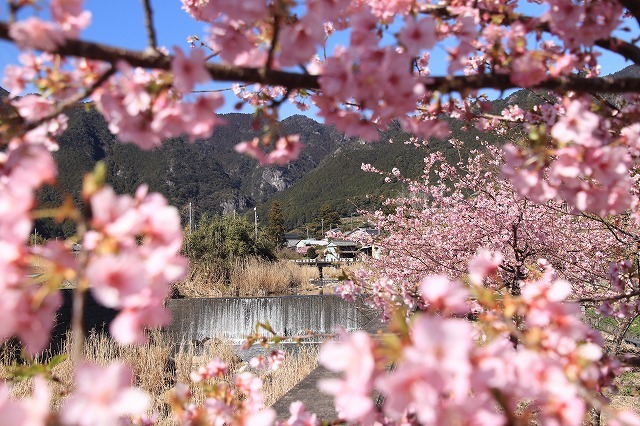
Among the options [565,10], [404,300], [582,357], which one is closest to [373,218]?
[404,300]

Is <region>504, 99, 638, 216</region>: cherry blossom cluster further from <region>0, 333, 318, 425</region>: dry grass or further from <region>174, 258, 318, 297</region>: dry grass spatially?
<region>174, 258, 318, 297</region>: dry grass

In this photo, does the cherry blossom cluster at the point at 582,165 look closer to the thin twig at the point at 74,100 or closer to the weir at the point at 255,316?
the thin twig at the point at 74,100

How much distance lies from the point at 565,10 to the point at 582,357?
0.91 metres

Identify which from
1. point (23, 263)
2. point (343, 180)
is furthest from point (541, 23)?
point (343, 180)

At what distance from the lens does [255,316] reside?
9656mm

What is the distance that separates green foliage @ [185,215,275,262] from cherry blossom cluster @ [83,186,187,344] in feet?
47.0

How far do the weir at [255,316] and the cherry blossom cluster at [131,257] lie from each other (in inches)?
342

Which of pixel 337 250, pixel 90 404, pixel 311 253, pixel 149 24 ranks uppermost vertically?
pixel 149 24

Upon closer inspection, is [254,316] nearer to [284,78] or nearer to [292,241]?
[284,78]

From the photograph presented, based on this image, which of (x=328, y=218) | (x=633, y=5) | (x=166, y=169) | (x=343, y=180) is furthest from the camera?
(x=166, y=169)

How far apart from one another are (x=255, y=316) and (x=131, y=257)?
30.6 feet

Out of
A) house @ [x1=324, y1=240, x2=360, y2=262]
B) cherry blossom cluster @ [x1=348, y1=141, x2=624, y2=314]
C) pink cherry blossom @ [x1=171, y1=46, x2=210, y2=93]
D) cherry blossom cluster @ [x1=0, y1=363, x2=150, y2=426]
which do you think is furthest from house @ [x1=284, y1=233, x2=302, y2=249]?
cherry blossom cluster @ [x1=0, y1=363, x2=150, y2=426]

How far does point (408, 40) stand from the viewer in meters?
1.07

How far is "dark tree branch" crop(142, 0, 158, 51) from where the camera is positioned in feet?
3.02
